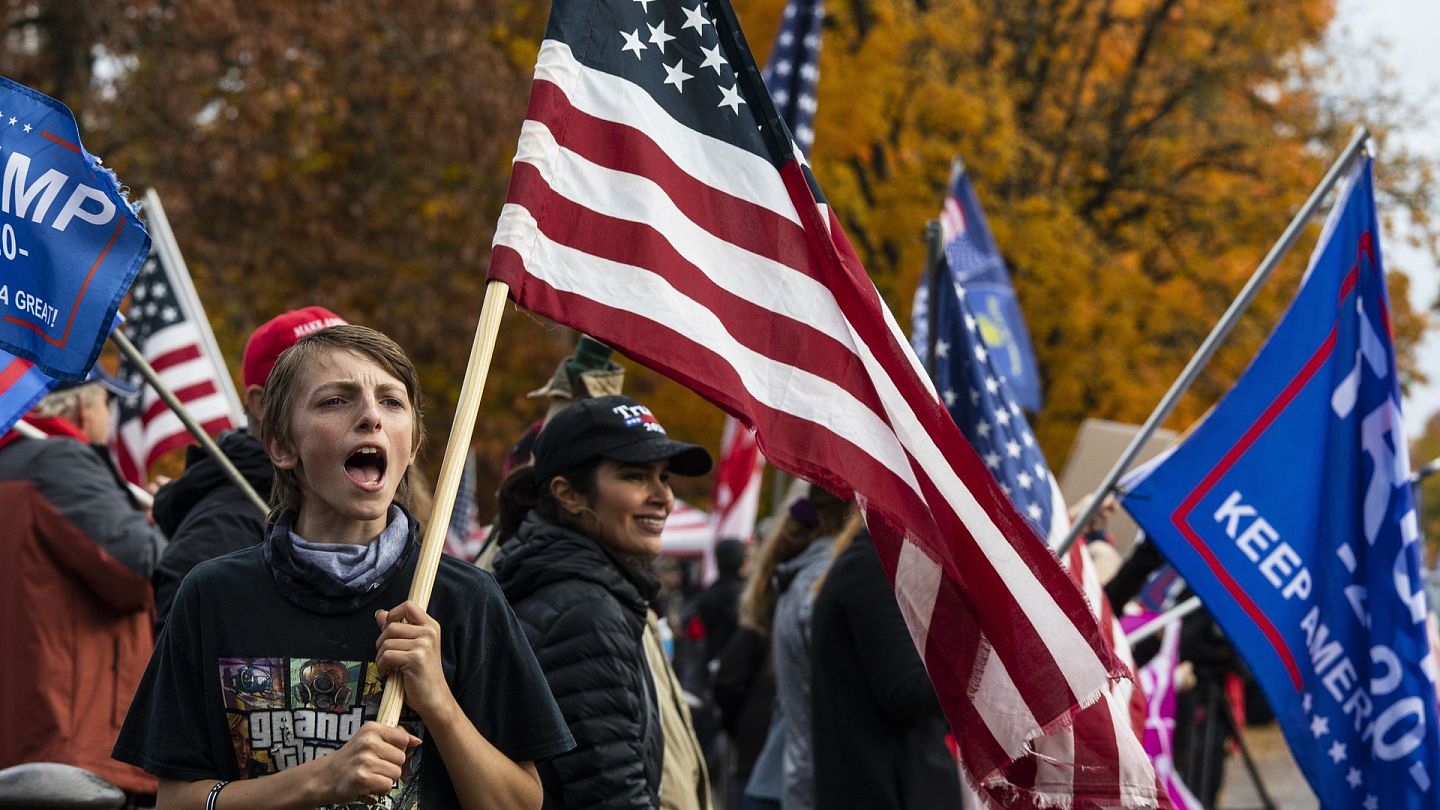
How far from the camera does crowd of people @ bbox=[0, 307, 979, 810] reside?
276 cm

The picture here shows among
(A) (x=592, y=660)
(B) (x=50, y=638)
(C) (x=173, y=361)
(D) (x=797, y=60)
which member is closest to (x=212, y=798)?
(A) (x=592, y=660)

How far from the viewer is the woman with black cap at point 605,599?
3.81 metres

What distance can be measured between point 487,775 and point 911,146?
17603 millimetres

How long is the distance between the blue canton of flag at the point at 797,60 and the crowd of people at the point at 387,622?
4370 millimetres

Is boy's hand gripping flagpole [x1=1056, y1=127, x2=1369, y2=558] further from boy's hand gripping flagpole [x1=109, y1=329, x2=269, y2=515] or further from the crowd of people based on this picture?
boy's hand gripping flagpole [x1=109, y1=329, x2=269, y2=515]

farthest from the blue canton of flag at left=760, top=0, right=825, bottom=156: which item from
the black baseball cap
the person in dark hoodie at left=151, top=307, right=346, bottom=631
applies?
the black baseball cap

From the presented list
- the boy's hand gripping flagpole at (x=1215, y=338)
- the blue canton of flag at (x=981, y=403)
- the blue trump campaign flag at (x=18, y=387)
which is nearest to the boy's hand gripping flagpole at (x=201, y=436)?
the blue trump campaign flag at (x=18, y=387)

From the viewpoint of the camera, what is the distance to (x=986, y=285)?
12.5m

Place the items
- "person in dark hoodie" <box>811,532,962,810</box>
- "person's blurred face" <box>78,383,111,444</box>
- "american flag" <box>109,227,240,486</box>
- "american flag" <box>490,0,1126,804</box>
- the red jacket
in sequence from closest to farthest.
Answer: "american flag" <box>490,0,1126,804</box>
"person in dark hoodie" <box>811,532,962,810</box>
the red jacket
"person's blurred face" <box>78,383,111,444</box>
"american flag" <box>109,227,240,486</box>

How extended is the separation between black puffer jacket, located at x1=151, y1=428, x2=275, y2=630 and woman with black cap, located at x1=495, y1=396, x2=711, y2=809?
63 centimetres

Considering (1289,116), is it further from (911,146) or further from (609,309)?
(609,309)

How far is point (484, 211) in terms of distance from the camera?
19844 millimetres

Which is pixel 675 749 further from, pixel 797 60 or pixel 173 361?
pixel 797 60

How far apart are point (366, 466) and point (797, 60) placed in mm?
8199
